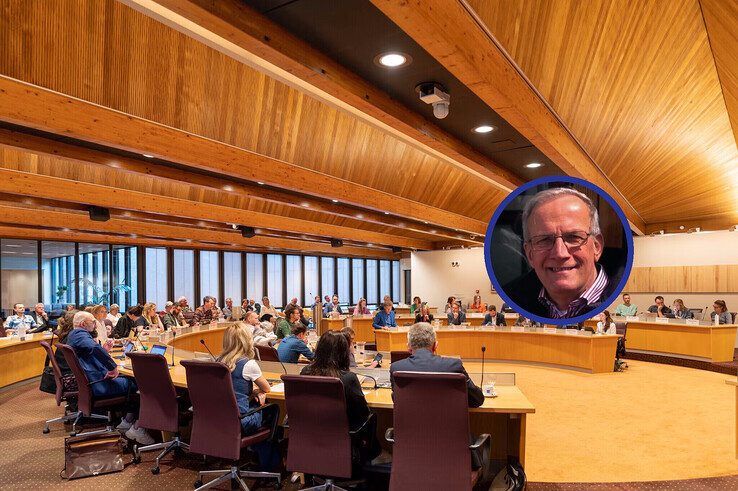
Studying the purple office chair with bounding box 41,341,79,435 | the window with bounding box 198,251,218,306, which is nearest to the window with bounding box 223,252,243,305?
the window with bounding box 198,251,218,306

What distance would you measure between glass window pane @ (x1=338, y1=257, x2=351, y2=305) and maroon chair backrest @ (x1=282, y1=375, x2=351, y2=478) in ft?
64.2

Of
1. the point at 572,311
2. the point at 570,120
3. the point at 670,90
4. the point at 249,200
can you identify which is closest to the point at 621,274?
the point at 572,311

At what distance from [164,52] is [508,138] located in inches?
148

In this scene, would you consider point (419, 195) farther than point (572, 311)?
Yes

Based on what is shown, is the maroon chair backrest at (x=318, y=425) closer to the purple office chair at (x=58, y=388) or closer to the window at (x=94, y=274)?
the purple office chair at (x=58, y=388)

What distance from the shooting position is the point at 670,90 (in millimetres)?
4668

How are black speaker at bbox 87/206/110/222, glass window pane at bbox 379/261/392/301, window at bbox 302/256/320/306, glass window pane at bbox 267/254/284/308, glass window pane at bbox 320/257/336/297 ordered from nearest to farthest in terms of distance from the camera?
black speaker at bbox 87/206/110/222
glass window pane at bbox 267/254/284/308
window at bbox 302/256/320/306
glass window pane at bbox 320/257/336/297
glass window pane at bbox 379/261/392/301

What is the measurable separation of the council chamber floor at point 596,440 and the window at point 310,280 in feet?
44.3

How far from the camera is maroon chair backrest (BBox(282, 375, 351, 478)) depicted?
342 centimetres

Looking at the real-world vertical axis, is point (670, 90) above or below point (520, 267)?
above

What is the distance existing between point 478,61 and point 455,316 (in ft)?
29.3

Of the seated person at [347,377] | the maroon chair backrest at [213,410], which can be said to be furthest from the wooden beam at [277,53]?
the maroon chair backrest at [213,410]

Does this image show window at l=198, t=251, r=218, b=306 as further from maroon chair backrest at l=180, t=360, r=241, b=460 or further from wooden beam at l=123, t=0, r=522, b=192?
maroon chair backrest at l=180, t=360, r=241, b=460

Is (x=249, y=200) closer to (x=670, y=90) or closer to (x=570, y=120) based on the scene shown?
(x=570, y=120)
